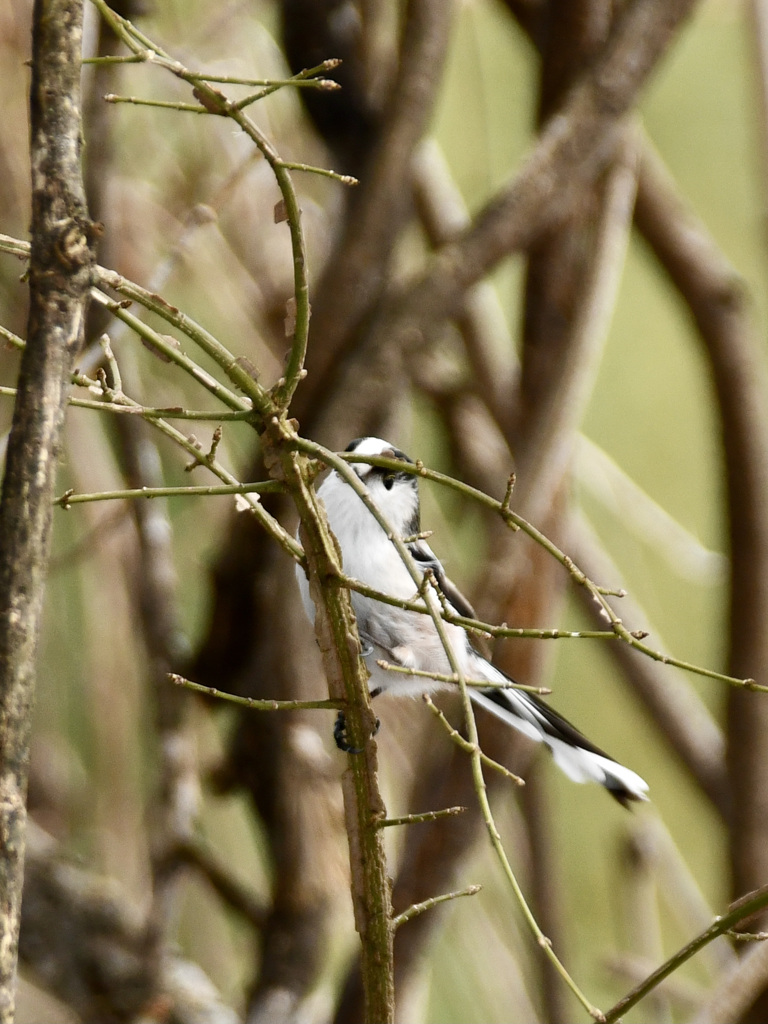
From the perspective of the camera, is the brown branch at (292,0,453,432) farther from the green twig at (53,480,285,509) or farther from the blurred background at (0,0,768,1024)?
the green twig at (53,480,285,509)

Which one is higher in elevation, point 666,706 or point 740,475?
point 740,475

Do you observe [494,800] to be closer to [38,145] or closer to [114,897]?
[114,897]

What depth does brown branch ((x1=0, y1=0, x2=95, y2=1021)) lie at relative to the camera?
1.30 ft

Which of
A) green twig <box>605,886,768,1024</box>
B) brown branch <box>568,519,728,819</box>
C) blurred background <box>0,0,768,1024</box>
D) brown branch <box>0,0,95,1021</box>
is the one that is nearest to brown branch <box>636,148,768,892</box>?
blurred background <box>0,0,768,1024</box>

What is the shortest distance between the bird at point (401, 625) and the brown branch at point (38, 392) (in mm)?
444

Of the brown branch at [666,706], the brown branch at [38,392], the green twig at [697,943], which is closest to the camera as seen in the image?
the brown branch at [38,392]

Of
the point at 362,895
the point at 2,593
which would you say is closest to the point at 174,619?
the point at 362,895

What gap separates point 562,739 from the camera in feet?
3.10

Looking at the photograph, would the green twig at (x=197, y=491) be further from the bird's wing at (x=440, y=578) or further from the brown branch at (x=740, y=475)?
the brown branch at (x=740, y=475)

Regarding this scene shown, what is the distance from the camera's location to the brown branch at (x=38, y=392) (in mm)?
397

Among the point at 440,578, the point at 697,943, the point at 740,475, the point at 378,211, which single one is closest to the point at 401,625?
the point at 440,578

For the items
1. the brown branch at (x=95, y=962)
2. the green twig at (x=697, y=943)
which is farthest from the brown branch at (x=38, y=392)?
the brown branch at (x=95, y=962)

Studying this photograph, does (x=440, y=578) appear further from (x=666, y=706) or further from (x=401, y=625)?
(x=666, y=706)

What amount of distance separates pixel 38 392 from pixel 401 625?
60cm
